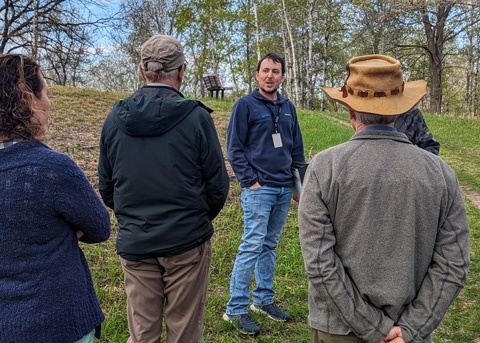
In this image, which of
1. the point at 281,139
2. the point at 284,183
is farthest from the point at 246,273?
the point at 281,139

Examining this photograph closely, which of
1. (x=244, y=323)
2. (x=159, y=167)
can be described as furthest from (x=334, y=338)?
(x=244, y=323)

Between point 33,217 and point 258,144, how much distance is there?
7.10ft

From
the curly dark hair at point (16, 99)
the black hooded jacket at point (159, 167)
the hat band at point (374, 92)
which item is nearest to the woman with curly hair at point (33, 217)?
the curly dark hair at point (16, 99)

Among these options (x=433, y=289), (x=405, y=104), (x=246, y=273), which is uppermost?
(x=405, y=104)

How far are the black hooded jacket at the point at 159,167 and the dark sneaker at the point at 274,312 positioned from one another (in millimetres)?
1614

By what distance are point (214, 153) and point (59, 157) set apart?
0.91 m

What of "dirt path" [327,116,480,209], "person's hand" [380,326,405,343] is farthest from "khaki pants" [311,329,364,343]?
"dirt path" [327,116,480,209]

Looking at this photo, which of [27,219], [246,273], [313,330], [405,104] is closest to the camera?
[27,219]

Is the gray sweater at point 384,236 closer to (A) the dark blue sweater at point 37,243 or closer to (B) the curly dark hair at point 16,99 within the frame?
(A) the dark blue sweater at point 37,243

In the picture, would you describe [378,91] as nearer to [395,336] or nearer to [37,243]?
[395,336]

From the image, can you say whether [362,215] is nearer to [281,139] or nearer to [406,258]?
[406,258]

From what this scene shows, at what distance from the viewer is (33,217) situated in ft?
5.81

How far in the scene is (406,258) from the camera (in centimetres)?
182

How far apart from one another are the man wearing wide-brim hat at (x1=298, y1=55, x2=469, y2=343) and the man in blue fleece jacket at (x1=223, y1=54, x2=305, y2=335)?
1.67m
